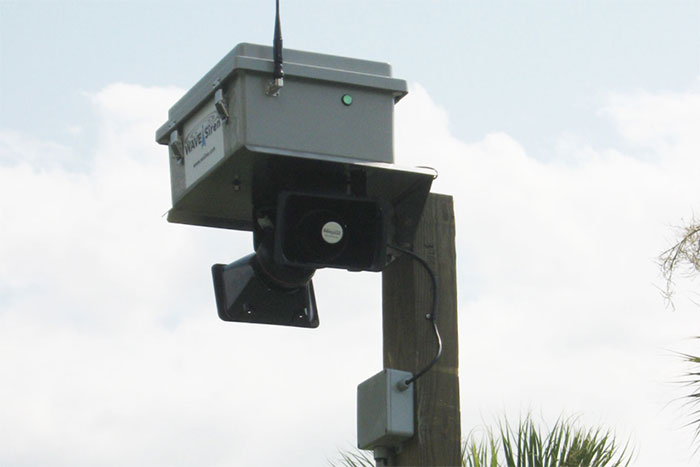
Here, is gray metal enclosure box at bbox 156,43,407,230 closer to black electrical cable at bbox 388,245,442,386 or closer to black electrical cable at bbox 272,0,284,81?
black electrical cable at bbox 272,0,284,81

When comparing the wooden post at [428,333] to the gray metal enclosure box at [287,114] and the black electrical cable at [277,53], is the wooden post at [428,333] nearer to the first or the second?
the gray metal enclosure box at [287,114]

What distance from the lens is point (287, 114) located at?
141 inches

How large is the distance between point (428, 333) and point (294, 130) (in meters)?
0.78

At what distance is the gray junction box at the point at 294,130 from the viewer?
3564mm

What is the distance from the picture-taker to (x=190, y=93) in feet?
12.8

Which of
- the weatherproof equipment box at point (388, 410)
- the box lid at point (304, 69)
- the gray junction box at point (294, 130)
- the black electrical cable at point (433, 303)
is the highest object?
the box lid at point (304, 69)

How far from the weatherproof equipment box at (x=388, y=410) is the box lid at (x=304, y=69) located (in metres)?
0.83

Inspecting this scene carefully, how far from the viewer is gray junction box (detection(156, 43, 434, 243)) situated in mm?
3564

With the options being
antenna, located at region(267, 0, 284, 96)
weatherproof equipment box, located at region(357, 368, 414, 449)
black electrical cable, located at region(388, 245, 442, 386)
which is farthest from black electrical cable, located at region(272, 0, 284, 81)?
weatherproof equipment box, located at region(357, 368, 414, 449)

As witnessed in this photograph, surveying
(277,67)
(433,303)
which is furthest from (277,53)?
(433,303)

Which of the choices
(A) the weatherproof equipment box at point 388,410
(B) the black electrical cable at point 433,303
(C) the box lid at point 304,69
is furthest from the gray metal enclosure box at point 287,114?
(A) the weatherproof equipment box at point 388,410

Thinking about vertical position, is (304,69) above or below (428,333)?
above

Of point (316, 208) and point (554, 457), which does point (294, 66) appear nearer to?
point (316, 208)

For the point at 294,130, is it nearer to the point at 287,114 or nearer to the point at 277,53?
the point at 287,114
